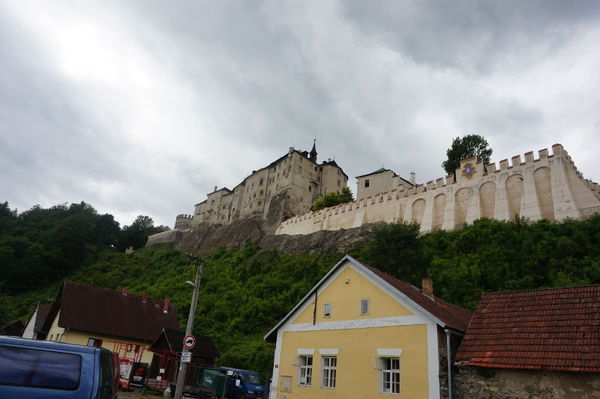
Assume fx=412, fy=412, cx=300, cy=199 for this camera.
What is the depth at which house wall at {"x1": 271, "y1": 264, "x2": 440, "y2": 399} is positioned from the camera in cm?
1402

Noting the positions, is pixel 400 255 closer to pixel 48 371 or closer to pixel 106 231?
pixel 48 371

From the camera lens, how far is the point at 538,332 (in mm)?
12414

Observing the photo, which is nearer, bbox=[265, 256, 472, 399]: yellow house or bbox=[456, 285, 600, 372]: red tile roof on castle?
bbox=[456, 285, 600, 372]: red tile roof on castle

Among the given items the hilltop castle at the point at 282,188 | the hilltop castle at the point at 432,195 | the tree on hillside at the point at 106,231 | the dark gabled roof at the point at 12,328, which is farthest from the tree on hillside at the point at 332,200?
the tree on hillside at the point at 106,231

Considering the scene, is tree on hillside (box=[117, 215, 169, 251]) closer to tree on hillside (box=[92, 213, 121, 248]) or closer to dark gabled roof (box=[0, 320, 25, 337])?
tree on hillside (box=[92, 213, 121, 248])

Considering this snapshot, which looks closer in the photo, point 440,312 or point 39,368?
point 39,368

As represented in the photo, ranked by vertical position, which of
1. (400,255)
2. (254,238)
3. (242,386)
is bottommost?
(242,386)

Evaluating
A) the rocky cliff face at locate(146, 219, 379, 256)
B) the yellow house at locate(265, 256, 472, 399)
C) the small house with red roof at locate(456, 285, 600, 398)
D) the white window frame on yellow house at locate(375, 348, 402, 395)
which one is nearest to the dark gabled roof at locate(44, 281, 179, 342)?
the yellow house at locate(265, 256, 472, 399)

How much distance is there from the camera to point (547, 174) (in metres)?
35.9

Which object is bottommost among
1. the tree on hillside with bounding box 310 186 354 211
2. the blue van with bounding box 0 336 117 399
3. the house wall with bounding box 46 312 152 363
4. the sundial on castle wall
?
the blue van with bounding box 0 336 117 399

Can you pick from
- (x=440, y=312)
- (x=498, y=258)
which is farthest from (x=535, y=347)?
(x=498, y=258)

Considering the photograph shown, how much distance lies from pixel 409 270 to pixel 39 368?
2558 centimetres

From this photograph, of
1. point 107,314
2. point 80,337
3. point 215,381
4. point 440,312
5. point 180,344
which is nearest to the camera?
point 440,312

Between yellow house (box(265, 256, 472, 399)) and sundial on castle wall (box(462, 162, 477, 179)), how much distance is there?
27.0 m
